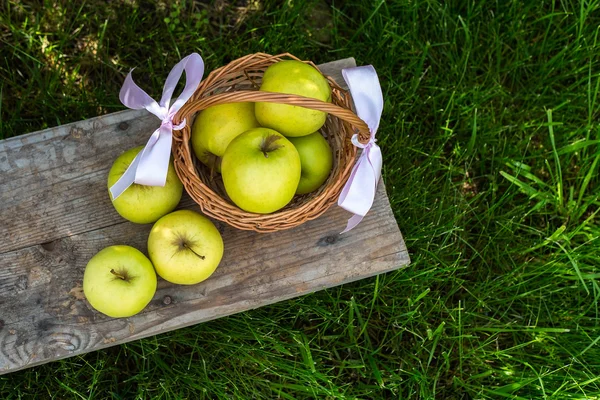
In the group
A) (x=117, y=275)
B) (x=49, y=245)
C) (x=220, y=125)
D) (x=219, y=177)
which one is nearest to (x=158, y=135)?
(x=220, y=125)

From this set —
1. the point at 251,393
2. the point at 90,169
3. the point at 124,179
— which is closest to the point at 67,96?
the point at 90,169

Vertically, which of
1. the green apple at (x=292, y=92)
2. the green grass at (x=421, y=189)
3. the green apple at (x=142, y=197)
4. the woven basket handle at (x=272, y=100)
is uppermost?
the woven basket handle at (x=272, y=100)

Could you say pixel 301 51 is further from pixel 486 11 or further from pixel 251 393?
pixel 251 393

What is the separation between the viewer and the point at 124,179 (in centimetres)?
148

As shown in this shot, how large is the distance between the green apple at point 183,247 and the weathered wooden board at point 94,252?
5.2 inches

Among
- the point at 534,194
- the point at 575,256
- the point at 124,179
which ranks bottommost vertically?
the point at 575,256

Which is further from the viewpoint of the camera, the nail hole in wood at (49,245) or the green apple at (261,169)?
the nail hole in wood at (49,245)

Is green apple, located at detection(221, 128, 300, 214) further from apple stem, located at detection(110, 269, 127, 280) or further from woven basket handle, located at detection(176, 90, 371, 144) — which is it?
apple stem, located at detection(110, 269, 127, 280)

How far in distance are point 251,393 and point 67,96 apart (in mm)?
1303

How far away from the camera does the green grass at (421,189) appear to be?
1.98 m

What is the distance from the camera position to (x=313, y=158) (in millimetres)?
1582

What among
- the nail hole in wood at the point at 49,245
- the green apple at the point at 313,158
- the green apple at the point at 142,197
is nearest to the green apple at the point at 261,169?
the green apple at the point at 313,158

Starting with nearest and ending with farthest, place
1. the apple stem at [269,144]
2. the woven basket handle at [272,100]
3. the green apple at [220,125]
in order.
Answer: the woven basket handle at [272,100] < the apple stem at [269,144] < the green apple at [220,125]

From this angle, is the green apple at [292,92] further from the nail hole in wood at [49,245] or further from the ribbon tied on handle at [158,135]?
the nail hole in wood at [49,245]
